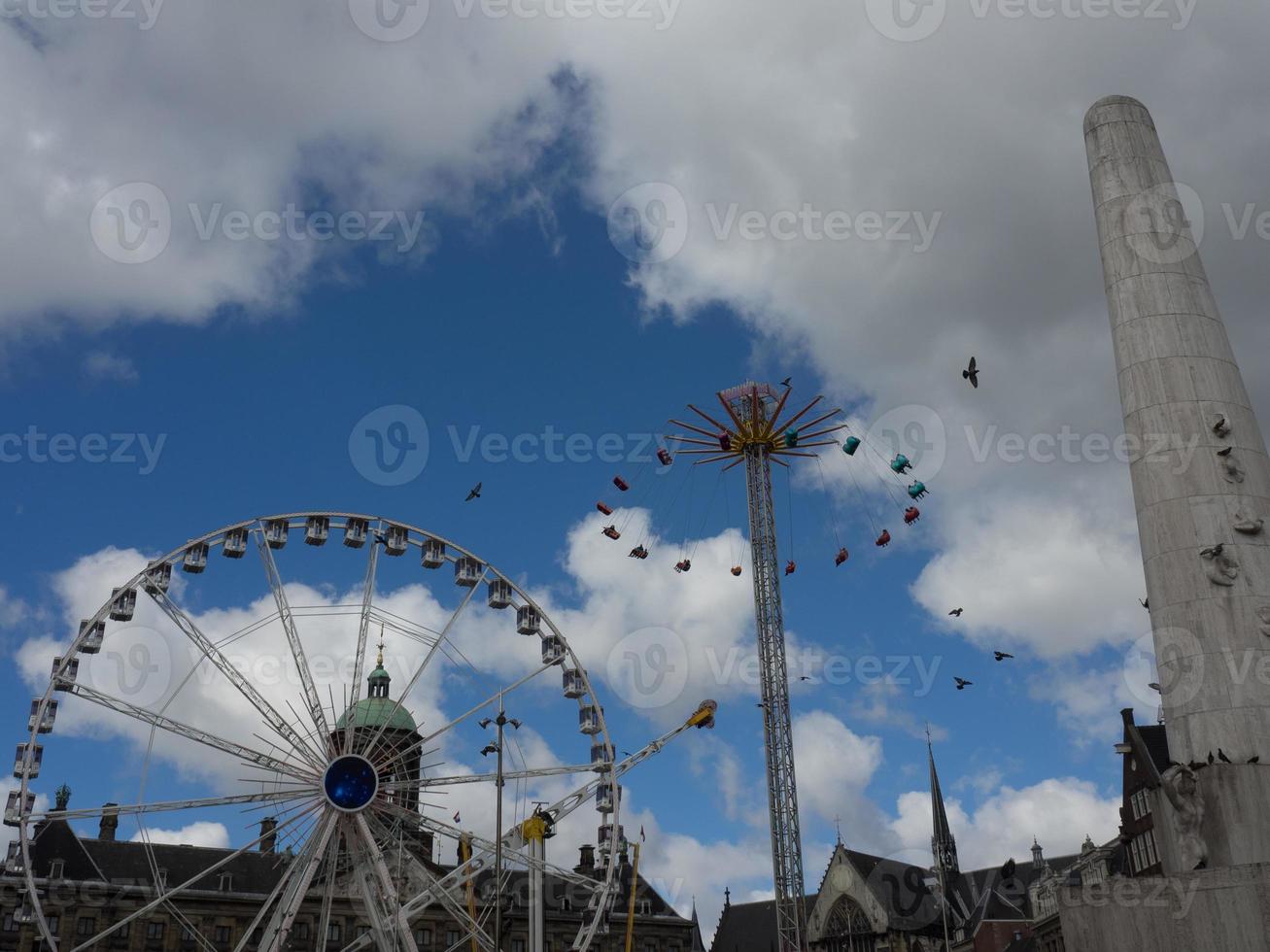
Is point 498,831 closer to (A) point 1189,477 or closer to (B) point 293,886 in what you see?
(B) point 293,886

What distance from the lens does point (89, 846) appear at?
3063 inches

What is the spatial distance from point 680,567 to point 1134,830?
97.9 ft

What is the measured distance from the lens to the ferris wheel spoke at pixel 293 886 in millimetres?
41688

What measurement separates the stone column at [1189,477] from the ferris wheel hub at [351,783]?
2911 centimetres

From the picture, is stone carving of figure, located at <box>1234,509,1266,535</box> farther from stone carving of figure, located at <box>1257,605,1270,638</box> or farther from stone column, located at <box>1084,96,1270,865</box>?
stone carving of figure, located at <box>1257,605,1270,638</box>

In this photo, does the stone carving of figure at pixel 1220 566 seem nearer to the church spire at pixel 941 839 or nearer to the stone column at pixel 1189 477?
the stone column at pixel 1189 477

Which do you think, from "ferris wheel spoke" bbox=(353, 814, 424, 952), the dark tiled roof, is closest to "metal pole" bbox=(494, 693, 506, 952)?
"ferris wheel spoke" bbox=(353, 814, 424, 952)

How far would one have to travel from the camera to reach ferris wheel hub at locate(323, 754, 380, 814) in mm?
45000

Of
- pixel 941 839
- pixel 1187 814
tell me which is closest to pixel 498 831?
pixel 1187 814

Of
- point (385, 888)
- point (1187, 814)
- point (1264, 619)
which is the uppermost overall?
point (1264, 619)

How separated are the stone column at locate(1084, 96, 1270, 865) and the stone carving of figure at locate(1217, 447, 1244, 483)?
3 cm

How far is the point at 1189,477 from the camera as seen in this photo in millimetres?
28656

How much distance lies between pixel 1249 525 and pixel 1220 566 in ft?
4.00

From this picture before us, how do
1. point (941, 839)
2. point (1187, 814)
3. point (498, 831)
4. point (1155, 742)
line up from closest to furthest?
point (1187, 814) → point (498, 831) → point (1155, 742) → point (941, 839)
